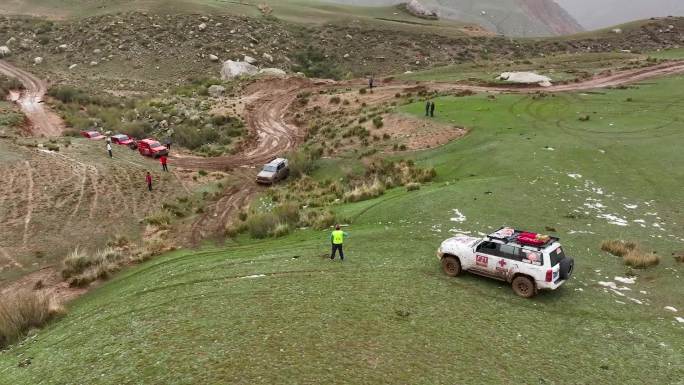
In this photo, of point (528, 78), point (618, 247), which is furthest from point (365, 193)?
point (528, 78)

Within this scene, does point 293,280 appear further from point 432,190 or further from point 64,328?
point 432,190

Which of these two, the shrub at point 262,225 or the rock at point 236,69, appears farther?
the rock at point 236,69

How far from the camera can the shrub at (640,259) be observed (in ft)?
63.4

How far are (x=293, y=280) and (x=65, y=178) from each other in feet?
98.1

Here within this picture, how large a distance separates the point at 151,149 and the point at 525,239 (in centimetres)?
4278

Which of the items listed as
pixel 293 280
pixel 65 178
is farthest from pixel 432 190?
pixel 65 178

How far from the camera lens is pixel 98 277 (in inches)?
1051

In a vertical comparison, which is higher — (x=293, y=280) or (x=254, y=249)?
(x=293, y=280)

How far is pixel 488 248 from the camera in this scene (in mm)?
18281

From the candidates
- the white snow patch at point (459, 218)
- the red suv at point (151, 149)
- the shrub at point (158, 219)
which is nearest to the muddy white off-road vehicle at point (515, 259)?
the white snow patch at point (459, 218)

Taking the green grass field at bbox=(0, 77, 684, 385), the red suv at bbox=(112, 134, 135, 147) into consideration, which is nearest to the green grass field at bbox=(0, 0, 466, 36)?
the red suv at bbox=(112, 134, 135, 147)

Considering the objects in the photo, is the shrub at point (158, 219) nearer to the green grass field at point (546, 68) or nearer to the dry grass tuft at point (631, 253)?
the dry grass tuft at point (631, 253)

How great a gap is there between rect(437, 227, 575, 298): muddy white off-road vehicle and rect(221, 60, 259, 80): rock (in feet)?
238

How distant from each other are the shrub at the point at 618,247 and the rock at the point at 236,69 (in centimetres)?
7275
